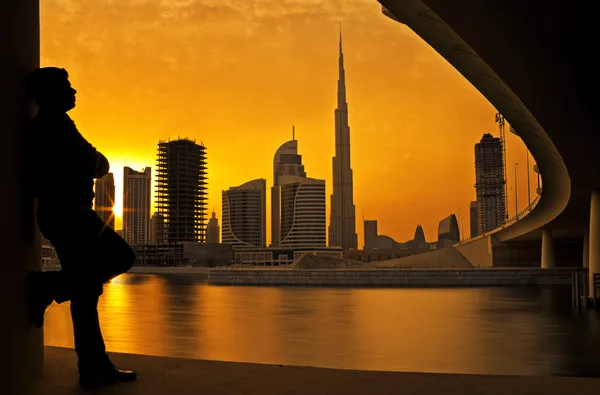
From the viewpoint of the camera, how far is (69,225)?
23.5 ft

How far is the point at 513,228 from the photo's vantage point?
260ft

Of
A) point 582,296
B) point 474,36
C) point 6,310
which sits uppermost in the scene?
point 474,36

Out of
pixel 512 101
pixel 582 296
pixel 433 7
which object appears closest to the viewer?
pixel 433 7

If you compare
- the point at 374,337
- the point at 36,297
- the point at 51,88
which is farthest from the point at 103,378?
the point at 374,337

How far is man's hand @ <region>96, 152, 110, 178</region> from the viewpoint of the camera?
25.2ft

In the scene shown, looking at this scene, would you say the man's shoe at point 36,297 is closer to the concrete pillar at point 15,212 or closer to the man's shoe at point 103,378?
the concrete pillar at point 15,212

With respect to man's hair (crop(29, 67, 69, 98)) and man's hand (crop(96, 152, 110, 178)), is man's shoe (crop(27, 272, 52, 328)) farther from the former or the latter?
man's hair (crop(29, 67, 69, 98))

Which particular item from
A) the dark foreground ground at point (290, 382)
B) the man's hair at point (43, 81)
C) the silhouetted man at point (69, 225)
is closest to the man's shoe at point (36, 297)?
the silhouetted man at point (69, 225)

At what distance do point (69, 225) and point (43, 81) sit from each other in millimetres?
1689

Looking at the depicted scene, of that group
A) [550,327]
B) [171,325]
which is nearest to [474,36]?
[550,327]

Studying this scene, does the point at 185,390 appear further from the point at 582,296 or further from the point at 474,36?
the point at 582,296

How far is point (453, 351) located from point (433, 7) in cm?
882

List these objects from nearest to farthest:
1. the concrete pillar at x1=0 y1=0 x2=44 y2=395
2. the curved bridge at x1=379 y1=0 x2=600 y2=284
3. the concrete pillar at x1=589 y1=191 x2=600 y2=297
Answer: the concrete pillar at x1=0 y1=0 x2=44 y2=395 < the curved bridge at x1=379 y1=0 x2=600 y2=284 < the concrete pillar at x1=589 y1=191 x2=600 y2=297

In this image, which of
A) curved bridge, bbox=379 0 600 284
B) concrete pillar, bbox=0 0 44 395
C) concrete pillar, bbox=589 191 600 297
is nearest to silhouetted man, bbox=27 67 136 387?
concrete pillar, bbox=0 0 44 395
